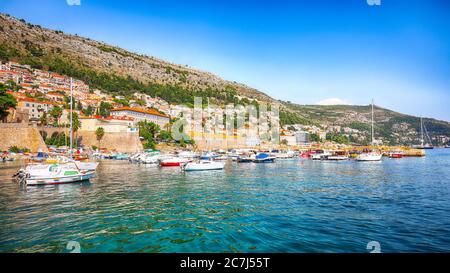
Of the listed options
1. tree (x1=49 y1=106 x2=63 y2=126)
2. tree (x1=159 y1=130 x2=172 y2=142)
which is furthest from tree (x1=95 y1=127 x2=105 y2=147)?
tree (x1=159 y1=130 x2=172 y2=142)

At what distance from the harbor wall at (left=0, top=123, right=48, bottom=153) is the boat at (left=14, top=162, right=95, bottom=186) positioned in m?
32.4

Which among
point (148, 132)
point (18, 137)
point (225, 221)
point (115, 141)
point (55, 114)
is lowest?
point (225, 221)

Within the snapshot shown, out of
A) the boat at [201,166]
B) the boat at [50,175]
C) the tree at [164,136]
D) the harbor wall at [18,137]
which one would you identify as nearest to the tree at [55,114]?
the harbor wall at [18,137]

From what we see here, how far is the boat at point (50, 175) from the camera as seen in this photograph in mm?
16781

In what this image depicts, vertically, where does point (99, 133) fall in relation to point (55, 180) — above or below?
above

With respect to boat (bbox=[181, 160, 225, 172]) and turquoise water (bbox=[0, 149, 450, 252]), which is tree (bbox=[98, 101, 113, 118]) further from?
turquoise water (bbox=[0, 149, 450, 252])

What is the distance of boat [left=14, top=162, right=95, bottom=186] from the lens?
16781 mm

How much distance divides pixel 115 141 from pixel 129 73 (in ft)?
281

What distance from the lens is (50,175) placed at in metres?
17.1

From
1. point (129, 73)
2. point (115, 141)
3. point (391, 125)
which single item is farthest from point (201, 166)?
point (391, 125)

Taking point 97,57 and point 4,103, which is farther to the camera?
point 97,57

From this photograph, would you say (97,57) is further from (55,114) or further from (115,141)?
(115,141)
